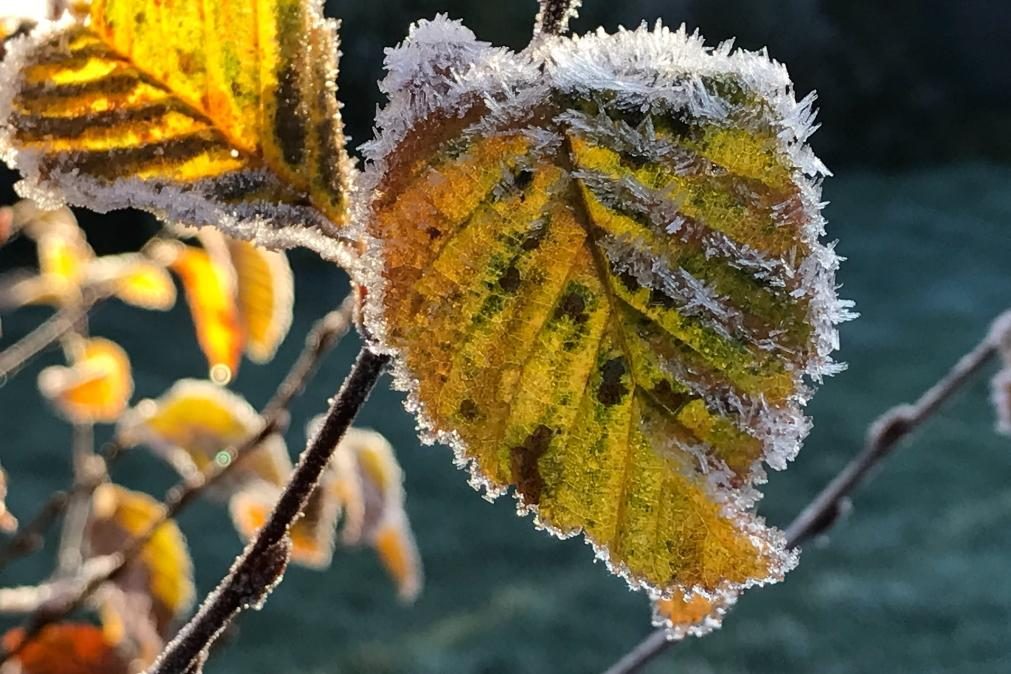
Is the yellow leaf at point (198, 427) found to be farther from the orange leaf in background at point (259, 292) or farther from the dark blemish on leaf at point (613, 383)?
the dark blemish on leaf at point (613, 383)

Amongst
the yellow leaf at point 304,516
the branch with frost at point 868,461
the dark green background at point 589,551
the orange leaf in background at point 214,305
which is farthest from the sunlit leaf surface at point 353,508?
the dark green background at point 589,551

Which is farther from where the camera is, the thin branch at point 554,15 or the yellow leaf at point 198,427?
the yellow leaf at point 198,427


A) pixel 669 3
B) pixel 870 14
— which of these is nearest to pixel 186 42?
pixel 669 3

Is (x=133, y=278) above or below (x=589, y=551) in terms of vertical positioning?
above

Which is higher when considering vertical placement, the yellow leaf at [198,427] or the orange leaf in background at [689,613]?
the orange leaf in background at [689,613]

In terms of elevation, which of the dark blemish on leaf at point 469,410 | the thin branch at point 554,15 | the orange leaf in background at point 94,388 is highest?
the thin branch at point 554,15

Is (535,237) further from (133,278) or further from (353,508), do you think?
(133,278)

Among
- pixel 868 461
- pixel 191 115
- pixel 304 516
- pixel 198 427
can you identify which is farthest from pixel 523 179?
pixel 198 427
